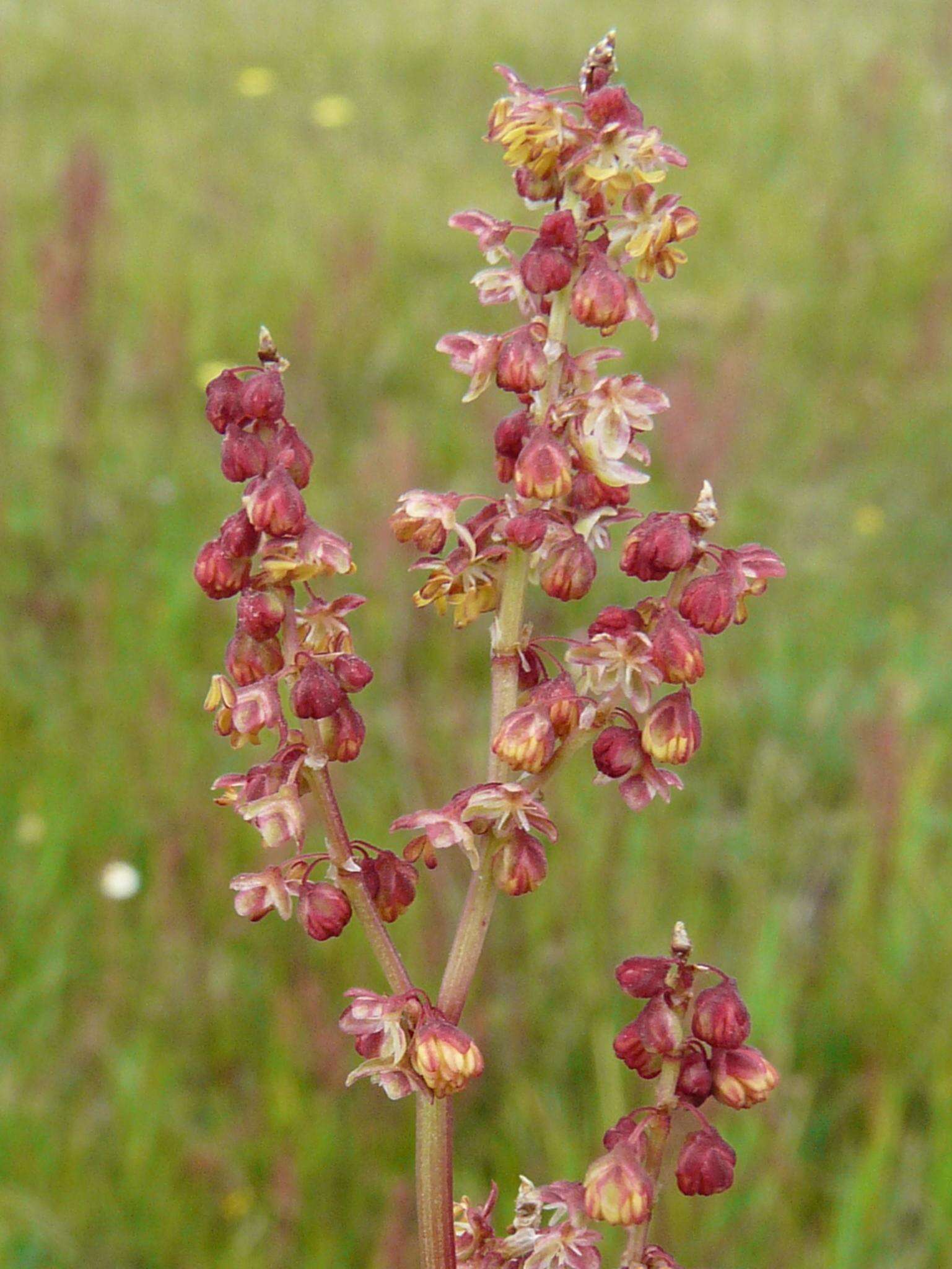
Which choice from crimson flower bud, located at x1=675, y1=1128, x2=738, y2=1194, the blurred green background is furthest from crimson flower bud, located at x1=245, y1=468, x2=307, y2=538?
the blurred green background

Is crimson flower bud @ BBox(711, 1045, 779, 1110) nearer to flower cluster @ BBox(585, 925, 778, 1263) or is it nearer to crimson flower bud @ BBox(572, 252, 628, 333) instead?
flower cluster @ BBox(585, 925, 778, 1263)

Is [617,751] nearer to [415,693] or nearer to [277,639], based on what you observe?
[277,639]

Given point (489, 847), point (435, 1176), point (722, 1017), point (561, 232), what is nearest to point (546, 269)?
point (561, 232)

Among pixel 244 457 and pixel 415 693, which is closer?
pixel 244 457

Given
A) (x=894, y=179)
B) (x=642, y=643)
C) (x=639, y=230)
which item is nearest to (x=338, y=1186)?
(x=642, y=643)

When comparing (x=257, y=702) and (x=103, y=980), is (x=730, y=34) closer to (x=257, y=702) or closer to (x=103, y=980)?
(x=103, y=980)

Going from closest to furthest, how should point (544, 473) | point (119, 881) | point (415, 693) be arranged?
point (544, 473) → point (119, 881) → point (415, 693)

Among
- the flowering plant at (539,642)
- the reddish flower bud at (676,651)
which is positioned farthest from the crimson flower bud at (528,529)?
the reddish flower bud at (676,651)

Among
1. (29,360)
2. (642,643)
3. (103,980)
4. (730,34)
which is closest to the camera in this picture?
(642,643)
